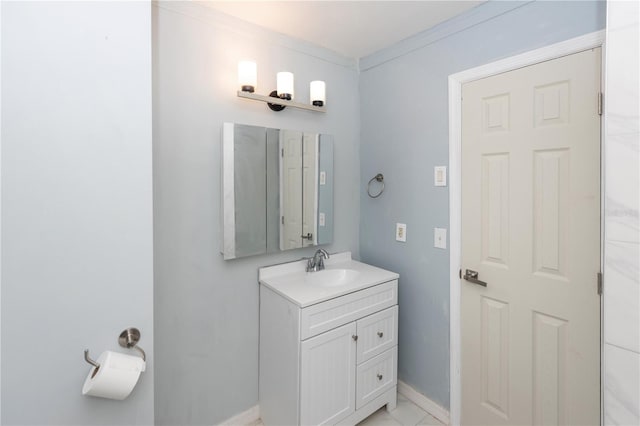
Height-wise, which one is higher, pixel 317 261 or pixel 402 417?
pixel 317 261

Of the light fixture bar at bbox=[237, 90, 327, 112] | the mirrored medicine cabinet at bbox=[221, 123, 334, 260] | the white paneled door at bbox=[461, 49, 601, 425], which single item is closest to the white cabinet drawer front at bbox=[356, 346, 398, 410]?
the white paneled door at bbox=[461, 49, 601, 425]

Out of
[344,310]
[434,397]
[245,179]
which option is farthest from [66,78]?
[434,397]

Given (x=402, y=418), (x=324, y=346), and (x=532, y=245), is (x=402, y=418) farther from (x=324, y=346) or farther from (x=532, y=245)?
(x=532, y=245)

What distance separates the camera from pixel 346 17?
5.91 ft

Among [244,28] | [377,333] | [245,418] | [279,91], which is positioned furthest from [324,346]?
[244,28]

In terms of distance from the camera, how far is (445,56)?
1851 millimetres

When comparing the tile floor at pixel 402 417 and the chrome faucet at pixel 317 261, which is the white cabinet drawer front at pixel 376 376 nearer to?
the tile floor at pixel 402 417

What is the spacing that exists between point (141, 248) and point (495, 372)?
6.07ft

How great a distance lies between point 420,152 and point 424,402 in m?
1.61

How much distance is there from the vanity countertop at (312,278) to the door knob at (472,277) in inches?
16.3

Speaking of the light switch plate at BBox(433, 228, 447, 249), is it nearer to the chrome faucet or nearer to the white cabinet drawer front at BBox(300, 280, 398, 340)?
the white cabinet drawer front at BBox(300, 280, 398, 340)

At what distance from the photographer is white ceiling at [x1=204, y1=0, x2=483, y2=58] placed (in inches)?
65.8

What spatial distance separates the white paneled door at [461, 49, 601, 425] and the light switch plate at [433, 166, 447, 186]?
0.37 feet

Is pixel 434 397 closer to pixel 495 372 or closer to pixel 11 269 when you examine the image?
pixel 495 372
